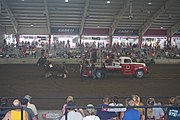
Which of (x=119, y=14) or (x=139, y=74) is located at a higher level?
(x=119, y=14)

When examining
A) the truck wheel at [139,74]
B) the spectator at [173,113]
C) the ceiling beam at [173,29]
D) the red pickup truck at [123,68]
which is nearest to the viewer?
the spectator at [173,113]

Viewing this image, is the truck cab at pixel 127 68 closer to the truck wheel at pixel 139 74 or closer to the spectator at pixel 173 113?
the truck wheel at pixel 139 74

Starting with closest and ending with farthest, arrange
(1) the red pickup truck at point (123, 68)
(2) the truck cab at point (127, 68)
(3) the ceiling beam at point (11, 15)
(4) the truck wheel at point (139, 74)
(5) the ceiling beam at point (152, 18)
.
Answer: (1) the red pickup truck at point (123, 68) < (2) the truck cab at point (127, 68) < (4) the truck wheel at point (139, 74) < (3) the ceiling beam at point (11, 15) < (5) the ceiling beam at point (152, 18)

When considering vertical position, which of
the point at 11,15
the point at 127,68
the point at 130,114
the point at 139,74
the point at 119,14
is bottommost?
the point at 139,74

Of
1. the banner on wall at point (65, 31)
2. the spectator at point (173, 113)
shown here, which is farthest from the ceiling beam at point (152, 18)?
the spectator at point (173, 113)

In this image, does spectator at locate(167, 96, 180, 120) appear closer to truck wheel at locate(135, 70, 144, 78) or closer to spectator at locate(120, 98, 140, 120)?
spectator at locate(120, 98, 140, 120)

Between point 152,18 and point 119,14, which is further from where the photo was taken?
point 152,18

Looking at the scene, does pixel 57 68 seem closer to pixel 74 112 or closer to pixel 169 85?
pixel 169 85

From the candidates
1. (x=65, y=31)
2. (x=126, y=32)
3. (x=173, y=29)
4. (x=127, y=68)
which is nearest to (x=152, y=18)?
(x=126, y=32)

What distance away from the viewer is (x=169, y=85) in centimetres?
1706

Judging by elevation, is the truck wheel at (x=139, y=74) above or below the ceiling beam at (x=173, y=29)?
below

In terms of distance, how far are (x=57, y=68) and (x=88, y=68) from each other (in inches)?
85.1

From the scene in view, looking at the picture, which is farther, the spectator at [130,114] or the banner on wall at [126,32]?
the banner on wall at [126,32]

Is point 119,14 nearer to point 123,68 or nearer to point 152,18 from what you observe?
point 152,18
